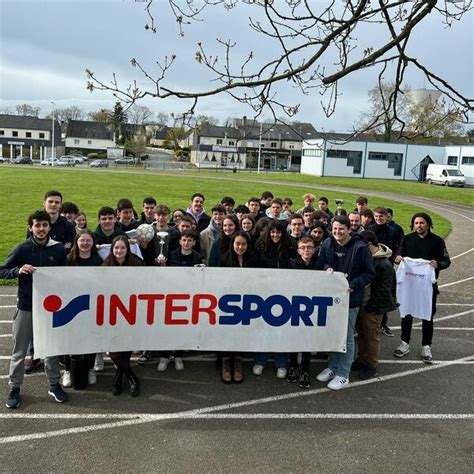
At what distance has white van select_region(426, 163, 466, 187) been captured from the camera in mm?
52188

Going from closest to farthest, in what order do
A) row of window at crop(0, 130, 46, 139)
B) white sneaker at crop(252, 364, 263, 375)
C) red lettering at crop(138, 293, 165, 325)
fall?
1. red lettering at crop(138, 293, 165, 325)
2. white sneaker at crop(252, 364, 263, 375)
3. row of window at crop(0, 130, 46, 139)

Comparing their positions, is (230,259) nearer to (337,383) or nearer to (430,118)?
(337,383)

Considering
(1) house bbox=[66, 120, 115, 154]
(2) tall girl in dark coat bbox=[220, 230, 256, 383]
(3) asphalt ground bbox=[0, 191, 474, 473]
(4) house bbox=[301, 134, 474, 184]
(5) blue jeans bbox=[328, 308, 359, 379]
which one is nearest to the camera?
(3) asphalt ground bbox=[0, 191, 474, 473]

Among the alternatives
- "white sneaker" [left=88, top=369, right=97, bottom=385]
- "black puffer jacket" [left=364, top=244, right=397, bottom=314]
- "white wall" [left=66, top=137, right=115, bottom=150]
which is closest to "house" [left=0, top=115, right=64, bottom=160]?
"white wall" [left=66, top=137, right=115, bottom=150]

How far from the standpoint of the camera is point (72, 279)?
5836 mm

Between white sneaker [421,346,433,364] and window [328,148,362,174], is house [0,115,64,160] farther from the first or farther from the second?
white sneaker [421,346,433,364]

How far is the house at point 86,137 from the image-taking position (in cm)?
10281

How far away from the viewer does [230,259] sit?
657cm

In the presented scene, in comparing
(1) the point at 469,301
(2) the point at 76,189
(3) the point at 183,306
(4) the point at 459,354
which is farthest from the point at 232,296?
(2) the point at 76,189

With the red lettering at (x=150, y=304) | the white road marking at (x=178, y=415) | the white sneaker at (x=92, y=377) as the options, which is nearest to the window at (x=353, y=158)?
the white road marking at (x=178, y=415)

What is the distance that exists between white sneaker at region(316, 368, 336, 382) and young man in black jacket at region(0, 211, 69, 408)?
3216mm

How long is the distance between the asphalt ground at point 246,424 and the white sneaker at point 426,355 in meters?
0.17

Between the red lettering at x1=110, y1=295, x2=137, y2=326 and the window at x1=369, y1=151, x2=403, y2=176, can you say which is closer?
the red lettering at x1=110, y1=295, x2=137, y2=326

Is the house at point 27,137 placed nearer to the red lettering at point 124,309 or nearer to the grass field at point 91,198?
the grass field at point 91,198
